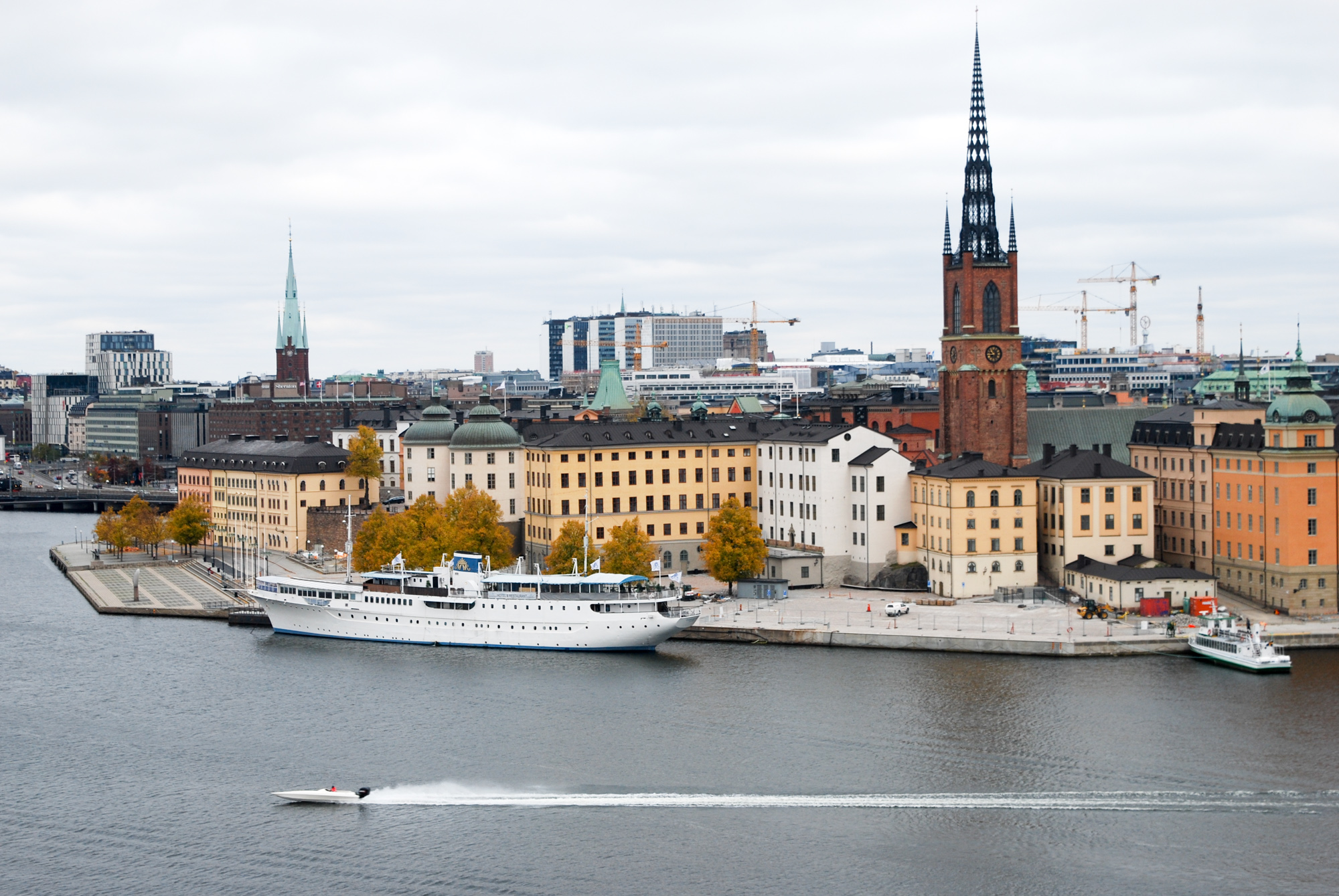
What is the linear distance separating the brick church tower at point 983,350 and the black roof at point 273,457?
5007 centimetres

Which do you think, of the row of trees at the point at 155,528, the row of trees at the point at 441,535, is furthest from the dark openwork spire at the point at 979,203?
the row of trees at the point at 155,528

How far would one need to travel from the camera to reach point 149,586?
388ft

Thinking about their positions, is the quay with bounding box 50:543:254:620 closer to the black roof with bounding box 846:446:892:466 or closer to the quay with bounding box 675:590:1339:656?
the quay with bounding box 675:590:1339:656

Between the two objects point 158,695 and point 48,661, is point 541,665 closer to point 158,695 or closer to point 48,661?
point 158,695

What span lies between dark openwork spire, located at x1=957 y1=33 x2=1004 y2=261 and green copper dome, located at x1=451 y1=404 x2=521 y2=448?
3573cm

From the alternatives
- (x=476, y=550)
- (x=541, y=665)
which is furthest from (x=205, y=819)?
(x=476, y=550)

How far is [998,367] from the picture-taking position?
4879 inches

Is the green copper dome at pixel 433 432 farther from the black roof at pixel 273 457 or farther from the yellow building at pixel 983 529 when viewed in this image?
the yellow building at pixel 983 529

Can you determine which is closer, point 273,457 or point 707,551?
point 707,551

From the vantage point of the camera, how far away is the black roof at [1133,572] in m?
93.4

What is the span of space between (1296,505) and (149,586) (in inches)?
2940

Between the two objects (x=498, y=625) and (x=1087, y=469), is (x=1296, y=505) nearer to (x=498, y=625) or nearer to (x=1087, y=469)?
(x=1087, y=469)

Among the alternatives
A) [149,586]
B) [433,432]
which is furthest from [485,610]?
[433,432]

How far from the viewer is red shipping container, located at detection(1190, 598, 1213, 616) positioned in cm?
9175
